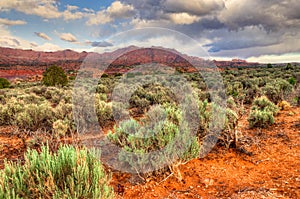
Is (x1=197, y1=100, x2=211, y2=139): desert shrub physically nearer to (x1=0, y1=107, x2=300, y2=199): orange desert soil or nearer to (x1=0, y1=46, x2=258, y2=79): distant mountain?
(x1=0, y1=107, x2=300, y2=199): orange desert soil

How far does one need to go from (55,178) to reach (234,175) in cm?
332

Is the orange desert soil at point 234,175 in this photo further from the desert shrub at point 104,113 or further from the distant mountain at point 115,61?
the distant mountain at point 115,61

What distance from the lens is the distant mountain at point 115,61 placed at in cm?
981

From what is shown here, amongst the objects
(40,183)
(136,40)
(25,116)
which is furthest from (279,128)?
(25,116)

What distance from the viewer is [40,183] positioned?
8.23 ft

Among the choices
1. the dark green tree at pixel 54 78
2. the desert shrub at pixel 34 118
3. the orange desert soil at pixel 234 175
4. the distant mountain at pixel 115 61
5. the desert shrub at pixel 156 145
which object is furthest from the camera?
the dark green tree at pixel 54 78

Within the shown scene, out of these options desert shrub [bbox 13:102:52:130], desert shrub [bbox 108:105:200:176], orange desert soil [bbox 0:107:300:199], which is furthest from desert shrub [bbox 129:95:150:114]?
desert shrub [bbox 108:105:200:176]

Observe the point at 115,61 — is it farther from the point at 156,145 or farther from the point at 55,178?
the point at 55,178

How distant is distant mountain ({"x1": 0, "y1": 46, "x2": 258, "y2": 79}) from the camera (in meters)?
9.81

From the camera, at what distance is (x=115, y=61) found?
12.4 m

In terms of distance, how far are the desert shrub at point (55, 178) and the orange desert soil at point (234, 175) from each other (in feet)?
4.23

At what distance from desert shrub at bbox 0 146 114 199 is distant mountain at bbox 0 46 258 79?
5.33 m

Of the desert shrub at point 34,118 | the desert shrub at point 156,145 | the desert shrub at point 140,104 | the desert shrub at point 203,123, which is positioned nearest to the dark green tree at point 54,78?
the desert shrub at point 140,104

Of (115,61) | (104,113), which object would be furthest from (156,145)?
(115,61)
